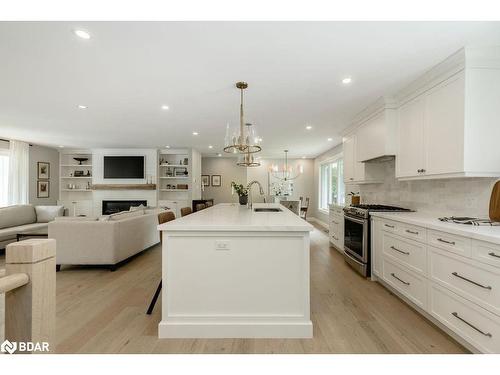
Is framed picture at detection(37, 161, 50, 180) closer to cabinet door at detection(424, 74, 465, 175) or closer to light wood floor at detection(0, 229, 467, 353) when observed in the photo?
light wood floor at detection(0, 229, 467, 353)

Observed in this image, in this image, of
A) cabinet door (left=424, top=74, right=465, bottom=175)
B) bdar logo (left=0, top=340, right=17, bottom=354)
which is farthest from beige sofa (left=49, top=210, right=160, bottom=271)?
cabinet door (left=424, top=74, right=465, bottom=175)

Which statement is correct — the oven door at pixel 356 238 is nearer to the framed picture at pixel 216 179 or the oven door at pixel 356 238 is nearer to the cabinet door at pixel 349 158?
the cabinet door at pixel 349 158

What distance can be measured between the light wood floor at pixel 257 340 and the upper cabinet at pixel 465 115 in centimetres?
146

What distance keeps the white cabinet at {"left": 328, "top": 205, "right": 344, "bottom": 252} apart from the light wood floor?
1219 millimetres

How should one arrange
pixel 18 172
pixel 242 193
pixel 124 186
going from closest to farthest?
pixel 242 193, pixel 18 172, pixel 124 186

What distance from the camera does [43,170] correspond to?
732 centimetres

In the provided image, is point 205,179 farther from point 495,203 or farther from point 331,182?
point 495,203

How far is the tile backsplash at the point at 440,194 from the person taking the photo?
238 cm

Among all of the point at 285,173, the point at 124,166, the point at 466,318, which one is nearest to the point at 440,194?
the point at 466,318

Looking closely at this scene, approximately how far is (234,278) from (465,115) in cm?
246

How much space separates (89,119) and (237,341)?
4.35 meters

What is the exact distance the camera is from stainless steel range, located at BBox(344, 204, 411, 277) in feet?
11.0

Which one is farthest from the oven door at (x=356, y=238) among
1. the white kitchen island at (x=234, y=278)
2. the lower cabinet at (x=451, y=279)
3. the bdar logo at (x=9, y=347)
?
the bdar logo at (x=9, y=347)
